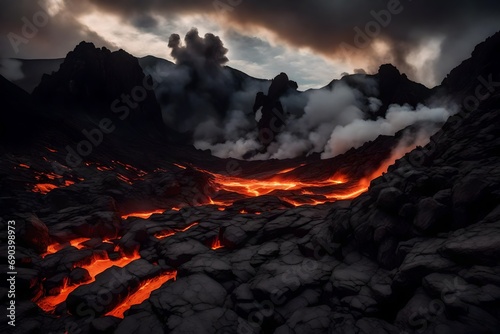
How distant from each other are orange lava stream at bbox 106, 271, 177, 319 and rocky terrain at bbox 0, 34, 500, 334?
2.3 inches

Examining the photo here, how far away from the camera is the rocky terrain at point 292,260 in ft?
27.9

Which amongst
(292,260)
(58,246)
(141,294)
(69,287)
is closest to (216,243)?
(141,294)

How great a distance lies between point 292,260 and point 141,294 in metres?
7.26

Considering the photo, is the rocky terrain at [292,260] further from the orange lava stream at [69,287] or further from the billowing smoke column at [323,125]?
the billowing smoke column at [323,125]

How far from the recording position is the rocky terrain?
852cm

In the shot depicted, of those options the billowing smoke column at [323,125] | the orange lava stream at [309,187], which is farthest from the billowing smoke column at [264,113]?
the orange lava stream at [309,187]

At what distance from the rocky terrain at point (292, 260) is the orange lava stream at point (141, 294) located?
0.06m

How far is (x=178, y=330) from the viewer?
9.12 m

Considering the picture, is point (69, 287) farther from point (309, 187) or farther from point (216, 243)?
point (309, 187)

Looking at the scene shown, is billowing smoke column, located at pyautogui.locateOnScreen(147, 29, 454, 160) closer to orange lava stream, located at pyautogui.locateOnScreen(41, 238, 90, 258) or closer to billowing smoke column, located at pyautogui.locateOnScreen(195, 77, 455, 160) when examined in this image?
billowing smoke column, located at pyautogui.locateOnScreen(195, 77, 455, 160)

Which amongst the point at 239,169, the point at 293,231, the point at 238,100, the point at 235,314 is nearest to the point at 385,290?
the point at 235,314

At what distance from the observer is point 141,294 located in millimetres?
12680

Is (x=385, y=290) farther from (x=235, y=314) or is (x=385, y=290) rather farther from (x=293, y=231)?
(x=293, y=231)

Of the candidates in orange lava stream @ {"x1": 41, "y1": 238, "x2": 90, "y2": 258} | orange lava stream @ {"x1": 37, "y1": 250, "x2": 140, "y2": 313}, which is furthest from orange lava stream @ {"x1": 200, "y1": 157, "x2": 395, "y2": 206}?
orange lava stream @ {"x1": 41, "y1": 238, "x2": 90, "y2": 258}
